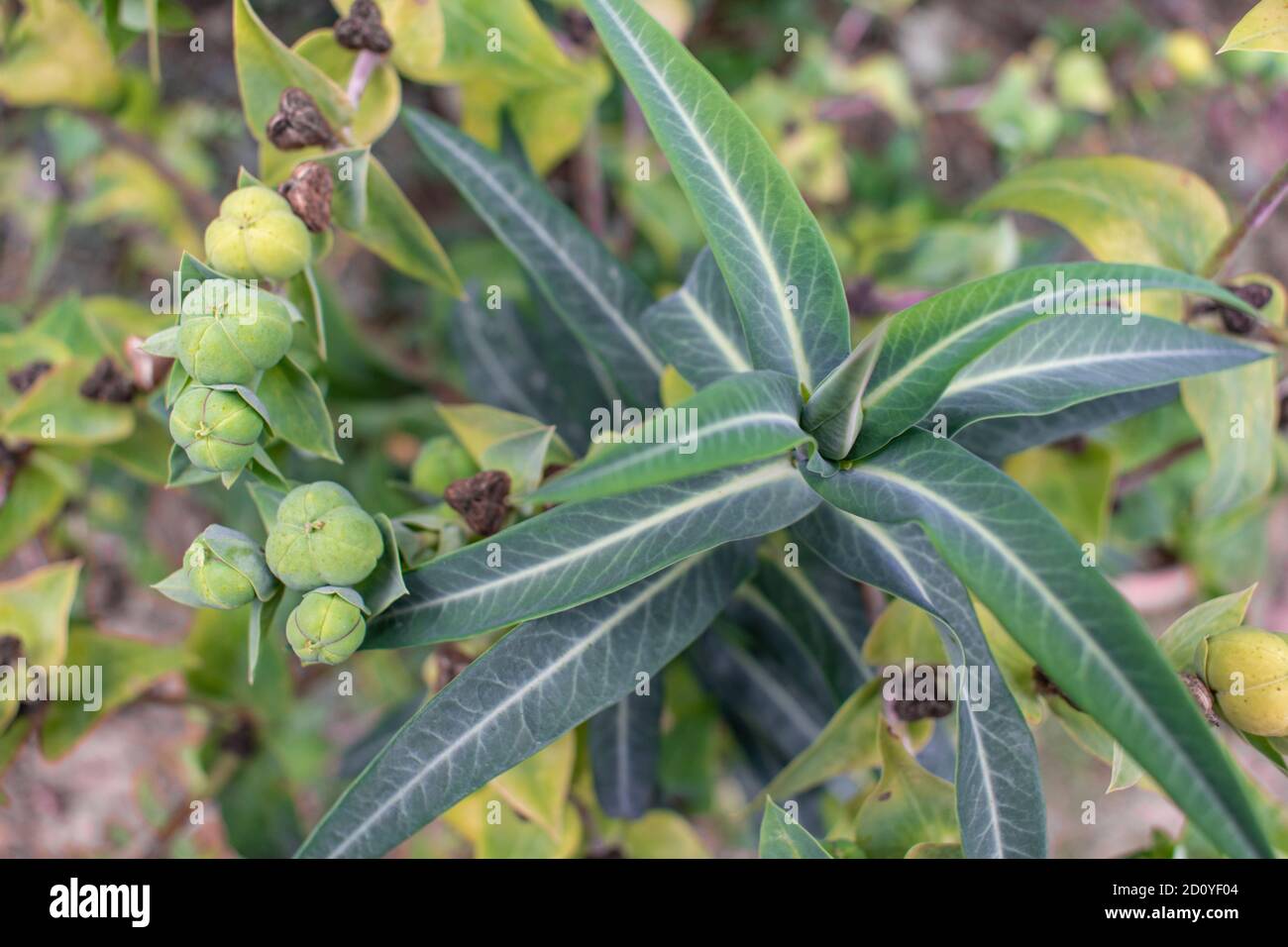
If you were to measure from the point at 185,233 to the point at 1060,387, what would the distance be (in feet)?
5.88

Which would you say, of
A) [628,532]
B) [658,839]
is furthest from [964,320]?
[658,839]

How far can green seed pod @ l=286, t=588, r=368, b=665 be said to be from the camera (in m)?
0.80

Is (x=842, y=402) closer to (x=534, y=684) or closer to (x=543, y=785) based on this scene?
(x=534, y=684)

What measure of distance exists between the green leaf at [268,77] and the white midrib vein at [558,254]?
13 centimetres

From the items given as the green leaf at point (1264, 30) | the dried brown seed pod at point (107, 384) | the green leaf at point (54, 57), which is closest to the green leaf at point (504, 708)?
the dried brown seed pod at point (107, 384)

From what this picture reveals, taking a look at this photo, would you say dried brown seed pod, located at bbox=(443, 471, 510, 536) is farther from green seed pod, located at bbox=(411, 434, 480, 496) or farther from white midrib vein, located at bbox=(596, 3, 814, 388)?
white midrib vein, located at bbox=(596, 3, 814, 388)

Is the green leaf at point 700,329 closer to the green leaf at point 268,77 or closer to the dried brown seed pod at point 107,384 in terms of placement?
the green leaf at point 268,77

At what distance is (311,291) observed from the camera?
3.29 feet

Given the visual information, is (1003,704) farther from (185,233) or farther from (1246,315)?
(185,233)

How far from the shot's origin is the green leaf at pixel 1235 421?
110 cm

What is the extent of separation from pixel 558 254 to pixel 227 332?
19.1 inches
